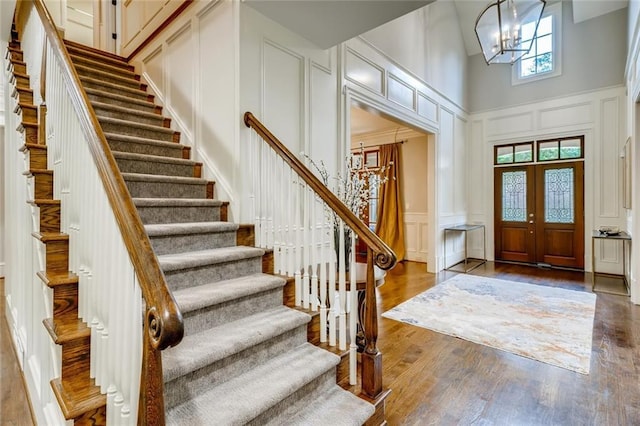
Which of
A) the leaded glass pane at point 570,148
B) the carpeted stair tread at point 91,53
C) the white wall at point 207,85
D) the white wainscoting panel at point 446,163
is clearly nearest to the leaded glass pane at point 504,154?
the leaded glass pane at point 570,148

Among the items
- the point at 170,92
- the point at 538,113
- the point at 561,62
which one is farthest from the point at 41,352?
the point at 561,62

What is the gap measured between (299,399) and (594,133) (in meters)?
6.80

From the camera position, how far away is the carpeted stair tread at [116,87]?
335 centimetres

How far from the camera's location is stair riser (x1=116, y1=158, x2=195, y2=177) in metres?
2.61

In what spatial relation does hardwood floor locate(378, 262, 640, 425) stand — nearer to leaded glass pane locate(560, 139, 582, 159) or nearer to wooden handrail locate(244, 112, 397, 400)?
wooden handrail locate(244, 112, 397, 400)

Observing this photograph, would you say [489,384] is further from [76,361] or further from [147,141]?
[147,141]

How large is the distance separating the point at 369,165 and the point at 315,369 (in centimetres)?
631

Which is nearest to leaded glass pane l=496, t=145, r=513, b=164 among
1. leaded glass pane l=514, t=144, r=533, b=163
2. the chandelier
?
leaded glass pane l=514, t=144, r=533, b=163

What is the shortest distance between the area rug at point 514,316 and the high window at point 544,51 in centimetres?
416

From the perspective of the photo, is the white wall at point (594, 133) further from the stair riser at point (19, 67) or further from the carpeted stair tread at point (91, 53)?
the stair riser at point (19, 67)

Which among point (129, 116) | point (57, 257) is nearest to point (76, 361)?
point (57, 257)

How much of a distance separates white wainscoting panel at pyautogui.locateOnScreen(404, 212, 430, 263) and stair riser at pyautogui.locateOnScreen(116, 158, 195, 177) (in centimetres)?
516

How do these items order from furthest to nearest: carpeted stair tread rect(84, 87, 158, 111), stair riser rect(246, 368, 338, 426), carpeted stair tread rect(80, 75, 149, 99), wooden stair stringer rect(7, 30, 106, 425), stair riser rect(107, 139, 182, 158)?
1. carpeted stair tread rect(80, 75, 149, 99)
2. carpeted stair tread rect(84, 87, 158, 111)
3. stair riser rect(107, 139, 182, 158)
4. stair riser rect(246, 368, 338, 426)
5. wooden stair stringer rect(7, 30, 106, 425)

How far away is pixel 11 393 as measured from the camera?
214 cm
